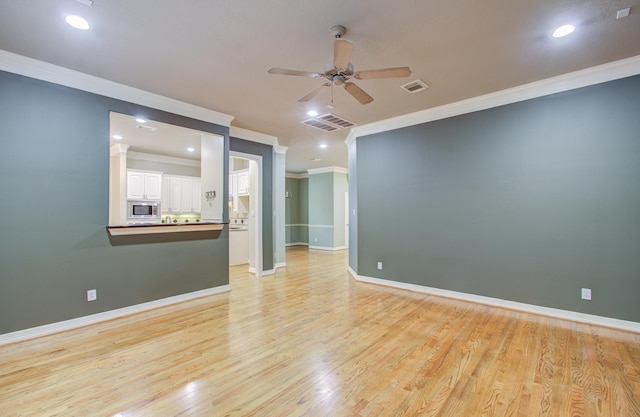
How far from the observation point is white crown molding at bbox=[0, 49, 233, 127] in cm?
284

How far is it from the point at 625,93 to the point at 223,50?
4261 mm

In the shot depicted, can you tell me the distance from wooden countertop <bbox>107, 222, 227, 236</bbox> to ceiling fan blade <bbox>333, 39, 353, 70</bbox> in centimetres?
304

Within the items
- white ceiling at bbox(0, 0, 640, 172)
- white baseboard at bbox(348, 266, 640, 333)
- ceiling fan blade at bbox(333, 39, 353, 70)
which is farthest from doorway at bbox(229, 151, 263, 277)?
ceiling fan blade at bbox(333, 39, 353, 70)

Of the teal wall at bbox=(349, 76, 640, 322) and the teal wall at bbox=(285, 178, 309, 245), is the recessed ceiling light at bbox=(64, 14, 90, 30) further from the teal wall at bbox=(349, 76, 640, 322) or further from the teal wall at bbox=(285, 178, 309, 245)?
the teal wall at bbox=(285, 178, 309, 245)

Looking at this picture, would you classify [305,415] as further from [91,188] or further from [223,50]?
[91,188]

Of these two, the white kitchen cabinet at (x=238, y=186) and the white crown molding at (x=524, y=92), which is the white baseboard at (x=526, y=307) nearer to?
the white crown molding at (x=524, y=92)

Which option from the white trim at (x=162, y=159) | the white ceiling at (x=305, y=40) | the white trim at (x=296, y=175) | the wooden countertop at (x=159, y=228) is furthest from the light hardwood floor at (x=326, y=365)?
the white trim at (x=296, y=175)

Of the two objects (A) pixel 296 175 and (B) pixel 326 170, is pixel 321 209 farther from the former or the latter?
(A) pixel 296 175

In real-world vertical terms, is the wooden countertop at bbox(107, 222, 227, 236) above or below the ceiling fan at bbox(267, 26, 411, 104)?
below

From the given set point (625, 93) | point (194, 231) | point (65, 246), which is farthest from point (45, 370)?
point (625, 93)

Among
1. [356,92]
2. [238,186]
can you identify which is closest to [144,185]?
[238,186]

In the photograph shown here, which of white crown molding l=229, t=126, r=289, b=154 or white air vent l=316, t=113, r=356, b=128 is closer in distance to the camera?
white air vent l=316, t=113, r=356, b=128

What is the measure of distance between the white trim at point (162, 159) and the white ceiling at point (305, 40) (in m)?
3.68

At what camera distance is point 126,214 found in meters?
6.43
